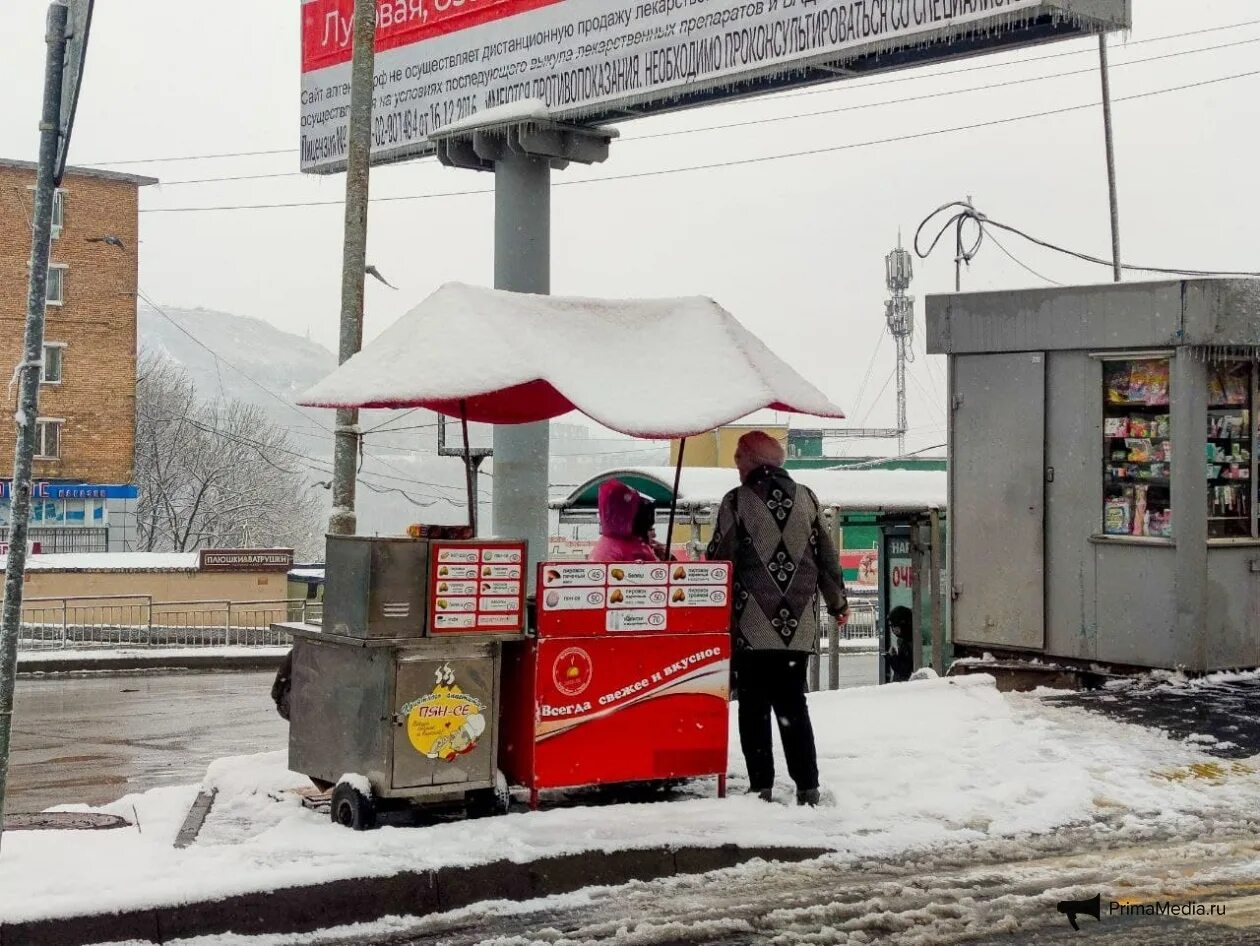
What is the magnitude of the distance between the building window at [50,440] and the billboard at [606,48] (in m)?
43.7

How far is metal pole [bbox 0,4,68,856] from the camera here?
6121 millimetres

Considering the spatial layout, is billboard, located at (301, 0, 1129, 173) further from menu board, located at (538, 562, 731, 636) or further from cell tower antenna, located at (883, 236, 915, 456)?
cell tower antenna, located at (883, 236, 915, 456)

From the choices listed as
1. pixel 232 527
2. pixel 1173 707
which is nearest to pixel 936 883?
pixel 1173 707

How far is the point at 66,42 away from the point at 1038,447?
9004mm

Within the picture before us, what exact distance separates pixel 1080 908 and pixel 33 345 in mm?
4859

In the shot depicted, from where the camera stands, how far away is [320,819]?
25.0ft

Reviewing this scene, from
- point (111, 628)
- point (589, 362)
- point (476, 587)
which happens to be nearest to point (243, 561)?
point (111, 628)

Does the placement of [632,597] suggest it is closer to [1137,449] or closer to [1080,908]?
[1080,908]

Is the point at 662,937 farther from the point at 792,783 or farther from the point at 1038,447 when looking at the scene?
the point at 1038,447

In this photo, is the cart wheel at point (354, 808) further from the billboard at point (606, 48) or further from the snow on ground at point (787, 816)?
the billboard at point (606, 48)

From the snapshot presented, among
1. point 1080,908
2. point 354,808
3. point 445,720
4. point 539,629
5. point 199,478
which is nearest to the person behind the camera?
point 1080,908

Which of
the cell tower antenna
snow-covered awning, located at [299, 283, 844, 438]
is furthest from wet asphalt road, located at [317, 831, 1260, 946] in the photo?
the cell tower antenna

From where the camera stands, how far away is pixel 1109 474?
1270cm

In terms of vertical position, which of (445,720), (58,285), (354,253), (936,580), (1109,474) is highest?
(58,285)
